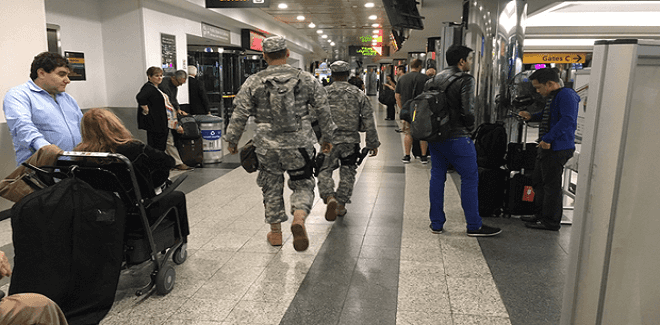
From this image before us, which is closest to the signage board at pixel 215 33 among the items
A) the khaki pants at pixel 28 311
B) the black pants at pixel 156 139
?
the black pants at pixel 156 139

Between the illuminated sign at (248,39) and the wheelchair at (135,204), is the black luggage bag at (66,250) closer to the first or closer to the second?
the wheelchair at (135,204)

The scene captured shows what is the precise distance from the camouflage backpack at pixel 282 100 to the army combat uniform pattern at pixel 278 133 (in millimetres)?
26

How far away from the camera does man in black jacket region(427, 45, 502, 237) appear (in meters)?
3.81

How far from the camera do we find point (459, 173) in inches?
154

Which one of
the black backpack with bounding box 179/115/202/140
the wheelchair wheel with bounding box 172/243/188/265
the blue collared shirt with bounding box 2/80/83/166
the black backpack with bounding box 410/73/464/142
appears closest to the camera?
the blue collared shirt with bounding box 2/80/83/166

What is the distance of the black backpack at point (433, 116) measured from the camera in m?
3.79

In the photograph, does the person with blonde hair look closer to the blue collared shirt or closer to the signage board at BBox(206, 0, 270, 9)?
the blue collared shirt

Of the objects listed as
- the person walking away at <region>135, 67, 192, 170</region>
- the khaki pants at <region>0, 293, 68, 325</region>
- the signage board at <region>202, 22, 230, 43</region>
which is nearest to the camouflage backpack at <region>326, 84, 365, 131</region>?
the person walking away at <region>135, 67, 192, 170</region>

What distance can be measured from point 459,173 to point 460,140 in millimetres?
A: 277

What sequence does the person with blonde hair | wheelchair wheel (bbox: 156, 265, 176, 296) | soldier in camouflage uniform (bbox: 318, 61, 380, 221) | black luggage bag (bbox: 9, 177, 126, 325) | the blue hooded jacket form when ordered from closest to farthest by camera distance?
black luggage bag (bbox: 9, 177, 126, 325) < the person with blonde hair < wheelchair wheel (bbox: 156, 265, 176, 296) < the blue hooded jacket < soldier in camouflage uniform (bbox: 318, 61, 380, 221)

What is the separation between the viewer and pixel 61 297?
2.32 m

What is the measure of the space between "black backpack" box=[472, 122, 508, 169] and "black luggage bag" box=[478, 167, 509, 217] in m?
0.07

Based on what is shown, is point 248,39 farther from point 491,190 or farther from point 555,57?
point 555,57

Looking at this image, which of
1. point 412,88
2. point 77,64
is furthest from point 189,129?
point 412,88
